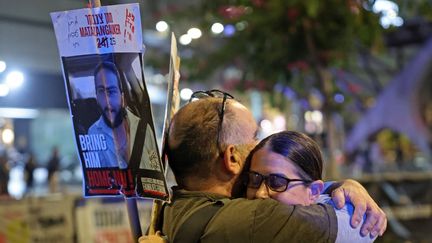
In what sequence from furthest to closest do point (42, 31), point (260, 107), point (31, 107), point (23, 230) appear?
point (260, 107) < point (31, 107) < point (42, 31) < point (23, 230)

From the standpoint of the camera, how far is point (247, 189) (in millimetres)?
2605

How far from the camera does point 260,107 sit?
27.4 metres

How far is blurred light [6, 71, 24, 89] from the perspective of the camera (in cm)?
1738

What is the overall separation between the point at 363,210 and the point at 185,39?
1346cm

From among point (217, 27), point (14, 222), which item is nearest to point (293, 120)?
point (217, 27)

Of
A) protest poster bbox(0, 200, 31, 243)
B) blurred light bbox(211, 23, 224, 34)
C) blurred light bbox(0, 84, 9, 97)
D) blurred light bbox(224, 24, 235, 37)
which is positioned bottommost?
protest poster bbox(0, 200, 31, 243)

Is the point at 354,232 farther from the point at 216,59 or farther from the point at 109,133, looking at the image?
the point at 216,59

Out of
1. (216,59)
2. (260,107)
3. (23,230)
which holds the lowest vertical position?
(260,107)

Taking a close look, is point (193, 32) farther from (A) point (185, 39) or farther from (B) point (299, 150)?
(B) point (299, 150)

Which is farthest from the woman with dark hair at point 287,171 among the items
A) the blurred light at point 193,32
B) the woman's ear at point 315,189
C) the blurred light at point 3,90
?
the blurred light at point 3,90

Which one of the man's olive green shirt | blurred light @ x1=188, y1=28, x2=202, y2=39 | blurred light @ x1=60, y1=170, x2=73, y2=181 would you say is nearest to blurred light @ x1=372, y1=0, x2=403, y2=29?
blurred light @ x1=188, y1=28, x2=202, y2=39

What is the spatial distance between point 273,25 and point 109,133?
784 cm

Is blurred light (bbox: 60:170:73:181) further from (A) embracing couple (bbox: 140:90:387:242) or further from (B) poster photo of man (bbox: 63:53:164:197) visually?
(A) embracing couple (bbox: 140:90:387:242)

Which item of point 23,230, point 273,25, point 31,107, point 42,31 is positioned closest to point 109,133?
point 23,230
